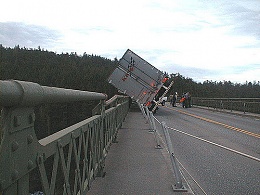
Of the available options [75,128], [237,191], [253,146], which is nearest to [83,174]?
[75,128]

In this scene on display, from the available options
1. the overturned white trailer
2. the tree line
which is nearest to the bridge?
the overturned white trailer

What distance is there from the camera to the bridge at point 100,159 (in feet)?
5.31

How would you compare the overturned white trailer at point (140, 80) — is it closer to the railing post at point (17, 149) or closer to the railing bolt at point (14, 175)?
the railing post at point (17, 149)

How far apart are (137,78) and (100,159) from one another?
60.8ft

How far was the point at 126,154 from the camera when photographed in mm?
7879

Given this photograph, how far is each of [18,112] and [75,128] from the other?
1541 mm

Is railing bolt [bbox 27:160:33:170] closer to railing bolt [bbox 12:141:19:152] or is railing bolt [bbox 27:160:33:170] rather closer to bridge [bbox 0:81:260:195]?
bridge [bbox 0:81:260:195]

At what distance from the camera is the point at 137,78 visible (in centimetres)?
2361

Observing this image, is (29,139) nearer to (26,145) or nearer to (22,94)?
(26,145)

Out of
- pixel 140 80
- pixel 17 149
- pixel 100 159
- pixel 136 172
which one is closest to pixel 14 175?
pixel 17 149

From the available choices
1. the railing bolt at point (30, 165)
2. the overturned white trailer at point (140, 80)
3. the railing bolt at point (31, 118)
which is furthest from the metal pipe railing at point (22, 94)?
the overturned white trailer at point (140, 80)

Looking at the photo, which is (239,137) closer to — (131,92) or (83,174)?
(83,174)

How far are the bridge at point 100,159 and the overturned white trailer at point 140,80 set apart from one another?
10740 mm

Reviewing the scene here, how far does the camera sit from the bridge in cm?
162
